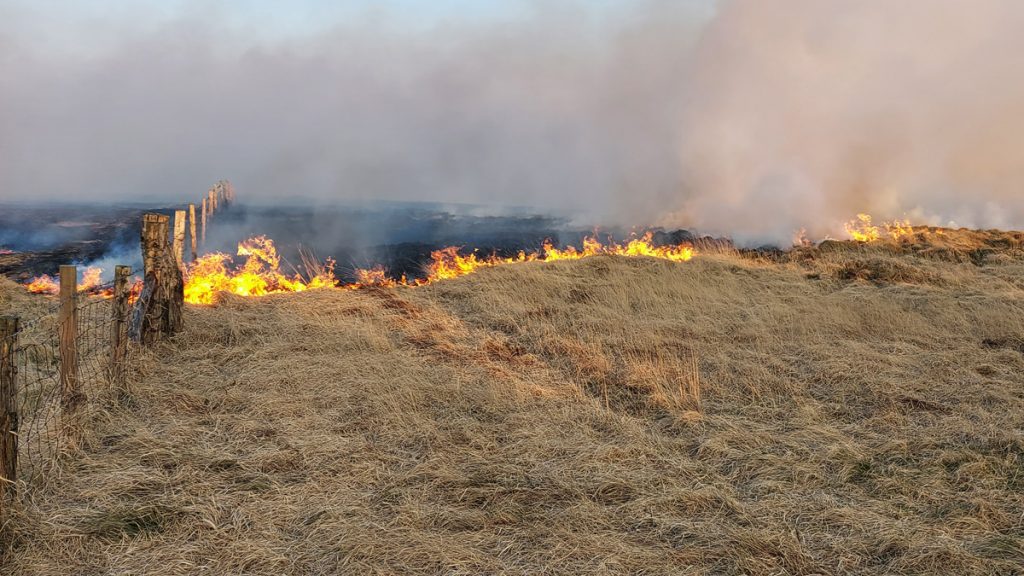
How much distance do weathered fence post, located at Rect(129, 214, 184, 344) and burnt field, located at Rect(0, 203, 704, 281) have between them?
→ 8.37 m

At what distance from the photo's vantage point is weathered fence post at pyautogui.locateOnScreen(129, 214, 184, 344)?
826cm

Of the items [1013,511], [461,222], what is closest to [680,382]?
[1013,511]

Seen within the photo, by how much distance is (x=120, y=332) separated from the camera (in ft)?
22.1

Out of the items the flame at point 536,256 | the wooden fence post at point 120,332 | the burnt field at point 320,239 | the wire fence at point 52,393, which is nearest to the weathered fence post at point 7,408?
the wire fence at point 52,393

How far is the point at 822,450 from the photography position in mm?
5633

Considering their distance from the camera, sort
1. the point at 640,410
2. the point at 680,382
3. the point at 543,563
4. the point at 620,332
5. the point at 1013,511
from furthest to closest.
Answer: the point at 620,332 < the point at 680,382 < the point at 640,410 < the point at 1013,511 < the point at 543,563

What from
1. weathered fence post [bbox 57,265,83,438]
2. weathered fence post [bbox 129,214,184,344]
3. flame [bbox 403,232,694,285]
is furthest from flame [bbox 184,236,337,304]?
weathered fence post [bbox 57,265,83,438]

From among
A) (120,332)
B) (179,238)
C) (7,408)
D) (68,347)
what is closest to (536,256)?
(179,238)

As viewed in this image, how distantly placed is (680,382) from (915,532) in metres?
3.65

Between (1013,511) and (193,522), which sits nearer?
(193,522)

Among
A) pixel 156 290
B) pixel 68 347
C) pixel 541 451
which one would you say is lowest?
pixel 541 451

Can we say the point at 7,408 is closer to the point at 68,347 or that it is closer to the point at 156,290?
the point at 68,347

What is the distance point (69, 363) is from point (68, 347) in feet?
0.64

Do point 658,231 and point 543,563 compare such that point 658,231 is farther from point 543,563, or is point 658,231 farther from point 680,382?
point 543,563
